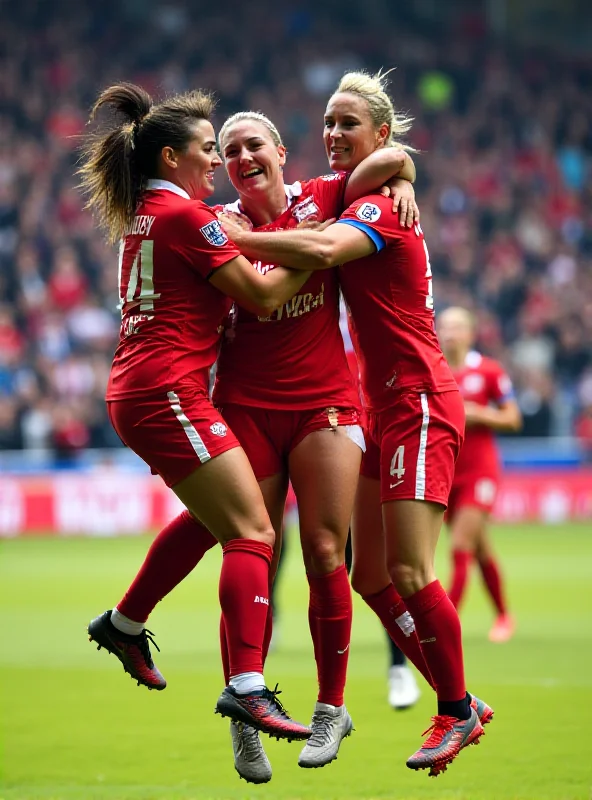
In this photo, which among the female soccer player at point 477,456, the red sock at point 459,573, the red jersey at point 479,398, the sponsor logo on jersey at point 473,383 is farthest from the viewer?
the sponsor logo on jersey at point 473,383

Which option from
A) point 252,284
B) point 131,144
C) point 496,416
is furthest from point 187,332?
point 496,416

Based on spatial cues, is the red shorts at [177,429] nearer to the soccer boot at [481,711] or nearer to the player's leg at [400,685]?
the soccer boot at [481,711]

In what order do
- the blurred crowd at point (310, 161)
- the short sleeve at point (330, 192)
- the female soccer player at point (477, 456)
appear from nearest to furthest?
1. the short sleeve at point (330, 192)
2. the female soccer player at point (477, 456)
3. the blurred crowd at point (310, 161)

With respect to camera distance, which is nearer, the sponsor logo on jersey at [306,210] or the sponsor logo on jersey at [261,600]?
the sponsor logo on jersey at [261,600]

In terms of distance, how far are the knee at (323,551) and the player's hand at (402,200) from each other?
1303mm

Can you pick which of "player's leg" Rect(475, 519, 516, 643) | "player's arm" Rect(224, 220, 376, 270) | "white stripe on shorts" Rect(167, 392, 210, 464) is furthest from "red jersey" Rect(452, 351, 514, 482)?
"white stripe on shorts" Rect(167, 392, 210, 464)

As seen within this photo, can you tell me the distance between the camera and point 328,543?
521 cm

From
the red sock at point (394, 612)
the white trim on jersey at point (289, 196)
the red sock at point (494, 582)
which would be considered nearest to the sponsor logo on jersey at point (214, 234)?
Answer: the white trim on jersey at point (289, 196)

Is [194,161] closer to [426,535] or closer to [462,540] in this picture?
[426,535]

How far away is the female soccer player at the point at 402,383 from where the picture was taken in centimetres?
509

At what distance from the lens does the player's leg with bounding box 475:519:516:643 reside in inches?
381

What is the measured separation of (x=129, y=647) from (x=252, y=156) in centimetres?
213

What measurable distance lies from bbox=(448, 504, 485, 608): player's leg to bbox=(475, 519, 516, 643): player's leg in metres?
0.09

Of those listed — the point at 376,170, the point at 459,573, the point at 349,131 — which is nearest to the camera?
the point at 376,170
